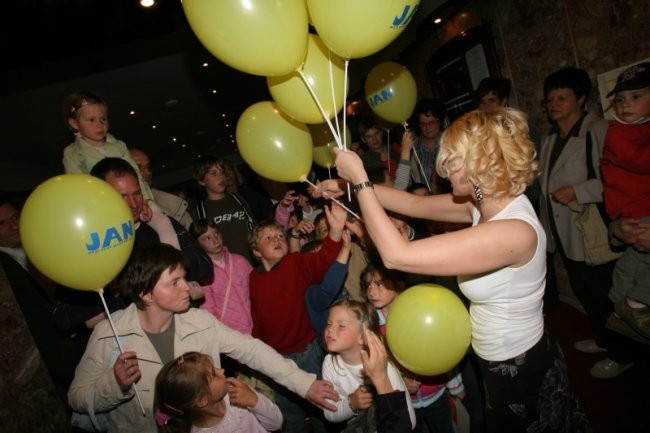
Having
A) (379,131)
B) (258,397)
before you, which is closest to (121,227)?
(258,397)

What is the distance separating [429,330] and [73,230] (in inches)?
56.8

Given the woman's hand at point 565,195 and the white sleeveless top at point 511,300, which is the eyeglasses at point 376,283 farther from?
the woman's hand at point 565,195

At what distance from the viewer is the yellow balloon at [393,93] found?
303cm

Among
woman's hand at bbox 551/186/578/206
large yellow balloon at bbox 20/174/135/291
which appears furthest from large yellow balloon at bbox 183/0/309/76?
woman's hand at bbox 551/186/578/206

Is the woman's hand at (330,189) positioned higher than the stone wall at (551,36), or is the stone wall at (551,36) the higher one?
the stone wall at (551,36)

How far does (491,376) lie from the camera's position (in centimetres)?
138

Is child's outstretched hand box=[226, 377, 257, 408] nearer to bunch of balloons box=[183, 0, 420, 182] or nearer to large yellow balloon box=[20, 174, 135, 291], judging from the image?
large yellow balloon box=[20, 174, 135, 291]

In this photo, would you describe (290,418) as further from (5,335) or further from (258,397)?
(5,335)

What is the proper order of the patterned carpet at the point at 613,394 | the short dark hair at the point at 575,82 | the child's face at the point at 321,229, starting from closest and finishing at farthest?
the patterned carpet at the point at 613,394, the short dark hair at the point at 575,82, the child's face at the point at 321,229

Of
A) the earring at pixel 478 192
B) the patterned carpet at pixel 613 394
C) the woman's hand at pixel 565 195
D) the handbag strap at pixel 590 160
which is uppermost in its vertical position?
the earring at pixel 478 192

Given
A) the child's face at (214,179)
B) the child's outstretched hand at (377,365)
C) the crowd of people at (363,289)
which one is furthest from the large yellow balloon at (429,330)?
the child's face at (214,179)

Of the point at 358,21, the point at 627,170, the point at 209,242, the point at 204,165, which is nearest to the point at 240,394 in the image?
the point at 209,242

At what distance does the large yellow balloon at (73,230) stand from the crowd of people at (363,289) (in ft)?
0.63

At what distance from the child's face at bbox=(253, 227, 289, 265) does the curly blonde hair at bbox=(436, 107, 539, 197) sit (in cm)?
134
